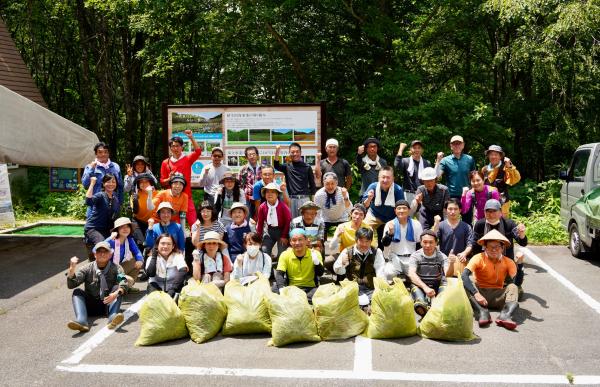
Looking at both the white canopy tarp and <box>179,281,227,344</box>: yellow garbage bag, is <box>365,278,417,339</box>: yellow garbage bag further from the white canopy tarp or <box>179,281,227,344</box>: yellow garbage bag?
the white canopy tarp

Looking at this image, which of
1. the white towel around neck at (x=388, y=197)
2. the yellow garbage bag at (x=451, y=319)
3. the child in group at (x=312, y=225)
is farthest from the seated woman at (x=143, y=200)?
the yellow garbage bag at (x=451, y=319)

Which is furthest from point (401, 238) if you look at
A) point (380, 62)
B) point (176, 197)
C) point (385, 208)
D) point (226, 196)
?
point (380, 62)

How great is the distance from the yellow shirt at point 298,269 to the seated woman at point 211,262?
79cm

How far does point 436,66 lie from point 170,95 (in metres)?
9.87

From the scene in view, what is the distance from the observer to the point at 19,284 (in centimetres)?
806

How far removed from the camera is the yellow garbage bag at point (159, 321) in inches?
219

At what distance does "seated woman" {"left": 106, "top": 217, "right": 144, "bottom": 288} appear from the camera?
705 cm

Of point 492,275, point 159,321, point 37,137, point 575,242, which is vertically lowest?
point 159,321

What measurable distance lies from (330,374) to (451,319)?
57.6 inches

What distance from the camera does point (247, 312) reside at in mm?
5750

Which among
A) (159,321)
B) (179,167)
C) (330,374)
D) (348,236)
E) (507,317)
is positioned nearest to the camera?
(330,374)

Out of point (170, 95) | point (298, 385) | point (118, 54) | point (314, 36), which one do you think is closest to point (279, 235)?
point (298, 385)

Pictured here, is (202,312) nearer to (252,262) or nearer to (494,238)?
(252,262)

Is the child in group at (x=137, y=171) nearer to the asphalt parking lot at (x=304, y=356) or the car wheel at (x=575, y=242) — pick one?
the asphalt parking lot at (x=304, y=356)
